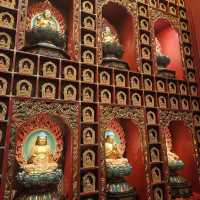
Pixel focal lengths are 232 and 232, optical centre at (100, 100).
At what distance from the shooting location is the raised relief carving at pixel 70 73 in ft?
8.42

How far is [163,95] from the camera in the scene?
3.22m

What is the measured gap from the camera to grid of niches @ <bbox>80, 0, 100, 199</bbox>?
2.37 meters

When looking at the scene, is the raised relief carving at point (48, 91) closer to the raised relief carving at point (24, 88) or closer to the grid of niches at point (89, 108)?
the raised relief carving at point (24, 88)

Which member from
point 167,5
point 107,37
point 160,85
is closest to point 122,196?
point 160,85

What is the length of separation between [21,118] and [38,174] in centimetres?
55

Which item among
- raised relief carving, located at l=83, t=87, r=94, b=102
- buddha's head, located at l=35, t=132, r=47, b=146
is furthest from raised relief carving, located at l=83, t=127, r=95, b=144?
buddha's head, located at l=35, t=132, r=47, b=146

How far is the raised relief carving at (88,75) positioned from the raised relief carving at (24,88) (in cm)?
64

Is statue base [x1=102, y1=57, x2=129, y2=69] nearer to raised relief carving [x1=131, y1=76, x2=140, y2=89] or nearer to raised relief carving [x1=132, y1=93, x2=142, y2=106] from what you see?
raised relief carving [x1=131, y1=76, x2=140, y2=89]

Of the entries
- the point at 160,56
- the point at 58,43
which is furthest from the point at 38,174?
the point at 160,56

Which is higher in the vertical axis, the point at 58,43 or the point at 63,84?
the point at 58,43

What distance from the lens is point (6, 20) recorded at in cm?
240

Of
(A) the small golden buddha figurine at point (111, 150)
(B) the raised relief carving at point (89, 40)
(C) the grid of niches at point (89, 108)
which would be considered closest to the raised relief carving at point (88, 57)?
(C) the grid of niches at point (89, 108)

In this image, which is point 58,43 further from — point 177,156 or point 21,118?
point 177,156

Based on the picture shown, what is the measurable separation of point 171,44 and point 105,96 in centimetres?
177
